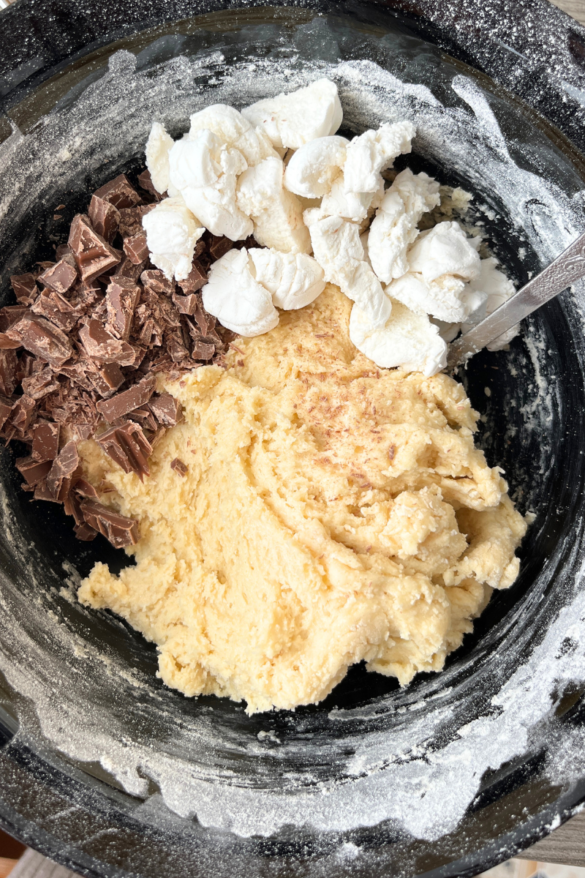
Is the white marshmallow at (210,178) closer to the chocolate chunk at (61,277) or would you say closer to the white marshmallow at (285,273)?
the white marshmallow at (285,273)

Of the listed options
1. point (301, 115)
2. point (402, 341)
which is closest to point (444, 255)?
point (402, 341)

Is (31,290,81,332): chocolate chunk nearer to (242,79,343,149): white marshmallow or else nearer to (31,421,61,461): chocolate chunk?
(31,421,61,461): chocolate chunk

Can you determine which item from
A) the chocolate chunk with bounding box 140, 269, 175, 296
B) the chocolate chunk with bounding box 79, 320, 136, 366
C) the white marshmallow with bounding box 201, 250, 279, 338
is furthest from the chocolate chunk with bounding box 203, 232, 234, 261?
the chocolate chunk with bounding box 79, 320, 136, 366

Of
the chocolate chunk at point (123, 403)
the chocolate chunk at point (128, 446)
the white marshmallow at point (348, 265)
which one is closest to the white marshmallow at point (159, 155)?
the white marshmallow at point (348, 265)

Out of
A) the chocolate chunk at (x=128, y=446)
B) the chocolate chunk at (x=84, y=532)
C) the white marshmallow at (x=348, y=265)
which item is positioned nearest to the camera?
the white marshmallow at (x=348, y=265)

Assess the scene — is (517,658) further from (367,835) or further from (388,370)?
(388,370)

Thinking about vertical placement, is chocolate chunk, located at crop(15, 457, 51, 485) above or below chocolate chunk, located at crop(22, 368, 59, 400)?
below

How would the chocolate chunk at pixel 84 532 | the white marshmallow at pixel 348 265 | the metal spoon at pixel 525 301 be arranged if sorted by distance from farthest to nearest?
1. the chocolate chunk at pixel 84 532
2. the white marshmallow at pixel 348 265
3. the metal spoon at pixel 525 301
